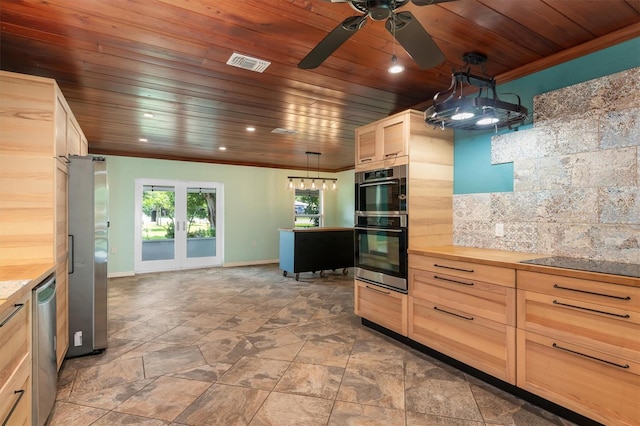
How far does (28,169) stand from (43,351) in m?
1.17

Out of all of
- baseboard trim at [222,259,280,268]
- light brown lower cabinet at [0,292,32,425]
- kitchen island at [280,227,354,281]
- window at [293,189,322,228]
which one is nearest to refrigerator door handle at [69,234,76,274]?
light brown lower cabinet at [0,292,32,425]

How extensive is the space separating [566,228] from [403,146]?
1.41m

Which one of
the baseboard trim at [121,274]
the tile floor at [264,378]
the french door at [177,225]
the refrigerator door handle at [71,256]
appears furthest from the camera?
the french door at [177,225]

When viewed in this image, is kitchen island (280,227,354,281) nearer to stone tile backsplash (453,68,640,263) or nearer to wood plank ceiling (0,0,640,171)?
wood plank ceiling (0,0,640,171)

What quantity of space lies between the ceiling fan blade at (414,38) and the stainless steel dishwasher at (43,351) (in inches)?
88.3

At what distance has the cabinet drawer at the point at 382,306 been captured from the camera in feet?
10.2

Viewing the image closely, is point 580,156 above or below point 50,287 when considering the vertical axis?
above

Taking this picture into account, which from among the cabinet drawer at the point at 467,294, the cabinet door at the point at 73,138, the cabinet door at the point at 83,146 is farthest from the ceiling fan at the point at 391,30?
the cabinet door at the point at 83,146

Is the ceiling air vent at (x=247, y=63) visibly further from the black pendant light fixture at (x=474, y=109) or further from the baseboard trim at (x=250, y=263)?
the baseboard trim at (x=250, y=263)

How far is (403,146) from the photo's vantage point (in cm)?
307

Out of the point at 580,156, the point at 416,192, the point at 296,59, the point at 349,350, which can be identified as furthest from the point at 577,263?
the point at 296,59

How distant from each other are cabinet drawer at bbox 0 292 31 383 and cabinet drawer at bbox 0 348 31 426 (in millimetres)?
35

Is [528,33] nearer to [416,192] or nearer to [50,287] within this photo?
[416,192]

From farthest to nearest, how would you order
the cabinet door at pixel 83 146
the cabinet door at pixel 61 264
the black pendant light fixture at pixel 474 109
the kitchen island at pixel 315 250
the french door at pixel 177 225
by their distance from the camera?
the french door at pixel 177 225
the kitchen island at pixel 315 250
the cabinet door at pixel 83 146
the cabinet door at pixel 61 264
the black pendant light fixture at pixel 474 109
